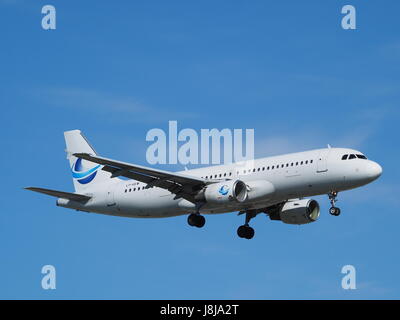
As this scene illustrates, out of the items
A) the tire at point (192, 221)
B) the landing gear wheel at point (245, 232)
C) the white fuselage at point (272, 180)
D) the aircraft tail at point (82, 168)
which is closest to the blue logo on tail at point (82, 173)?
the aircraft tail at point (82, 168)

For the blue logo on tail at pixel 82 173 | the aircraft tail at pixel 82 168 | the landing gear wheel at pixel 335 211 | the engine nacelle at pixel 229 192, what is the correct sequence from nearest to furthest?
the landing gear wheel at pixel 335 211 → the engine nacelle at pixel 229 192 → the aircraft tail at pixel 82 168 → the blue logo on tail at pixel 82 173

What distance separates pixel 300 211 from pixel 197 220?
697cm

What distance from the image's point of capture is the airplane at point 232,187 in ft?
176

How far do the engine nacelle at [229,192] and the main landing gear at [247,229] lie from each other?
573 centimetres

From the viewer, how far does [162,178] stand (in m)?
57.1

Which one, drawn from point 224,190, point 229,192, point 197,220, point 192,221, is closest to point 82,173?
point 192,221

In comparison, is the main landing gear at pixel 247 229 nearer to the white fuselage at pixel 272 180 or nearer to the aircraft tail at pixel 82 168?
the white fuselage at pixel 272 180

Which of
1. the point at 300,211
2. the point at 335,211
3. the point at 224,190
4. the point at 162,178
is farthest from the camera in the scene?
the point at 300,211

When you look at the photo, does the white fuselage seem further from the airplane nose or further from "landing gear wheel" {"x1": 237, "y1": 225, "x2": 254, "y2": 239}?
"landing gear wheel" {"x1": 237, "y1": 225, "x2": 254, "y2": 239}

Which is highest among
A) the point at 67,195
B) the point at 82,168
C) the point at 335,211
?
the point at 82,168

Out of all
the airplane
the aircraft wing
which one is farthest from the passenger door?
the aircraft wing

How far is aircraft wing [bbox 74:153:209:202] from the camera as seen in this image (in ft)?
180

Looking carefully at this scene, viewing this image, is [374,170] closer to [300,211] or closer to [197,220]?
[300,211]

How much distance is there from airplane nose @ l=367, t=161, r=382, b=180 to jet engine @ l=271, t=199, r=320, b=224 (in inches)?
289
